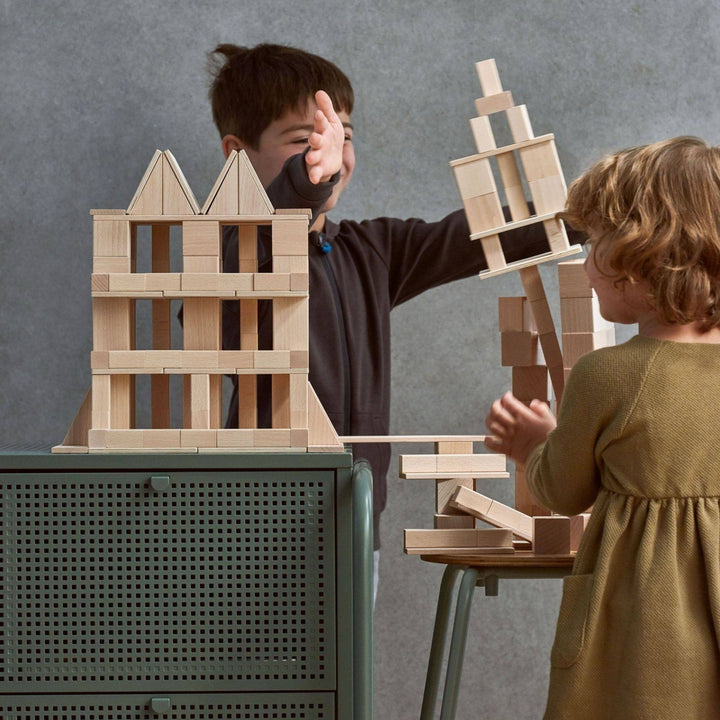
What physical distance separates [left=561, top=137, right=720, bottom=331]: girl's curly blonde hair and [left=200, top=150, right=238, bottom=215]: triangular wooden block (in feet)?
1.38

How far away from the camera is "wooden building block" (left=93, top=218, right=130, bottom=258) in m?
1.10

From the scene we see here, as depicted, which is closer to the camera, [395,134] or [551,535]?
[551,535]

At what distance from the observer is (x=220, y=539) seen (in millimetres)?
1066

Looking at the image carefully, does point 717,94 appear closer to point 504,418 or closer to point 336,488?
point 504,418

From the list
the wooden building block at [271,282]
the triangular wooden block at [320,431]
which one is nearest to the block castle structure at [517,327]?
the triangular wooden block at [320,431]

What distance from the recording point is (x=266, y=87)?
181cm

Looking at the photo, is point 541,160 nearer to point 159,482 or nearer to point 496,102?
point 496,102

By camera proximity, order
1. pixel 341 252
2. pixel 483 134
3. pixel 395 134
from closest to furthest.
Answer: pixel 483 134
pixel 341 252
pixel 395 134

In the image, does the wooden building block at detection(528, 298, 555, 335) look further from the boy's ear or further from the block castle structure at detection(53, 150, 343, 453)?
the boy's ear

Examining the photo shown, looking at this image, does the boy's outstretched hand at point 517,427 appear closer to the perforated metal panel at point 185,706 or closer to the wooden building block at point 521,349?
the wooden building block at point 521,349

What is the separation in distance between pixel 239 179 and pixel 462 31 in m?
1.15

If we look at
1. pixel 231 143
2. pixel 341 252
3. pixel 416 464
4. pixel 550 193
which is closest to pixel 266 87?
pixel 231 143

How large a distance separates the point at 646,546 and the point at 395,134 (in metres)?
1.26

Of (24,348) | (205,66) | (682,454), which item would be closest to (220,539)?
(682,454)
